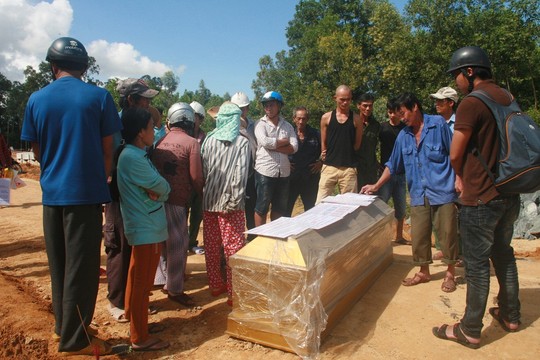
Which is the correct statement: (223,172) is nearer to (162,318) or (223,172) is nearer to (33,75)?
(162,318)

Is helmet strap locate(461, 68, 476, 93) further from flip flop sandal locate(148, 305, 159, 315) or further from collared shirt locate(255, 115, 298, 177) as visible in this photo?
flip flop sandal locate(148, 305, 159, 315)

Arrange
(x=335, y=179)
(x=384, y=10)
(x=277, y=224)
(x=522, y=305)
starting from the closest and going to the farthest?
(x=277, y=224) → (x=522, y=305) → (x=335, y=179) → (x=384, y=10)

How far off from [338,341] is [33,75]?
1994 inches

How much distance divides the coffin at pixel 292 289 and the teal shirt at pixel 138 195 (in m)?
0.63

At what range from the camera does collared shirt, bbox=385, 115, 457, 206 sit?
3855mm

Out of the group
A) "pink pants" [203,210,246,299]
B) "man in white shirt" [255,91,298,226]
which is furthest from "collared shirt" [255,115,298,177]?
"pink pants" [203,210,246,299]

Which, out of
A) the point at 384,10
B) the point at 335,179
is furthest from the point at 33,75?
the point at 335,179

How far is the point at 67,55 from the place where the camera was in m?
2.66

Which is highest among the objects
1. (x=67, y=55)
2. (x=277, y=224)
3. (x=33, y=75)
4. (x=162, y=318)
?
(x=33, y=75)

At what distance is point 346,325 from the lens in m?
3.23

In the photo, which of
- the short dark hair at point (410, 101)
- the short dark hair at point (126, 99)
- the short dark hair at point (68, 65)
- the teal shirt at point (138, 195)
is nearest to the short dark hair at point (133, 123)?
the teal shirt at point (138, 195)

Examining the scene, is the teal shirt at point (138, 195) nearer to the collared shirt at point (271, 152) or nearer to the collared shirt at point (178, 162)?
the collared shirt at point (178, 162)

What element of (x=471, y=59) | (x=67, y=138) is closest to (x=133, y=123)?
(x=67, y=138)

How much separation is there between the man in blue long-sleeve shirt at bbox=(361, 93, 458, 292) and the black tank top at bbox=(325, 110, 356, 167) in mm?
970
